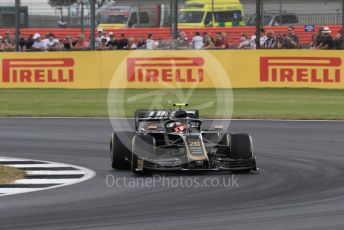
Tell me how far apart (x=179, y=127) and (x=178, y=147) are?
34 cm

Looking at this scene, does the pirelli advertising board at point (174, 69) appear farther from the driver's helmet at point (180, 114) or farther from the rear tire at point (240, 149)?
the rear tire at point (240, 149)

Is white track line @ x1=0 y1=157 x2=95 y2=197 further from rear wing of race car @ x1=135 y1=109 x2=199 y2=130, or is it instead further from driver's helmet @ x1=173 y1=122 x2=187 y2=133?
driver's helmet @ x1=173 y1=122 x2=187 y2=133

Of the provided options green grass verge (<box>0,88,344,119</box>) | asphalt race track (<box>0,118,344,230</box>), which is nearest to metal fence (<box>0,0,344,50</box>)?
green grass verge (<box>0,88,344,119</box>)

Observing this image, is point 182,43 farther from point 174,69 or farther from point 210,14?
point 210,14

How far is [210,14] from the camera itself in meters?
38.0

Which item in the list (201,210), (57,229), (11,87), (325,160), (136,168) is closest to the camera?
(57,229)

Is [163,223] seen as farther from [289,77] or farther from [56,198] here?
[289,77]

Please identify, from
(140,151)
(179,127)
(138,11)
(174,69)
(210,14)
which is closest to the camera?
(140,151)

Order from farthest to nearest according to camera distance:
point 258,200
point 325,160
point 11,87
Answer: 1. point 11,87
2. point 325,160
3. point 258,200

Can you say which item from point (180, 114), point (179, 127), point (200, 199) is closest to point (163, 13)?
point (180, 114)

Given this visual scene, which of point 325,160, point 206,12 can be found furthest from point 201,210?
point 206,12

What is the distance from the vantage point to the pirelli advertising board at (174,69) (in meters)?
28.1

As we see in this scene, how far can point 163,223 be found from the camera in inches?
342

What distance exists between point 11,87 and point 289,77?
8885 mm
